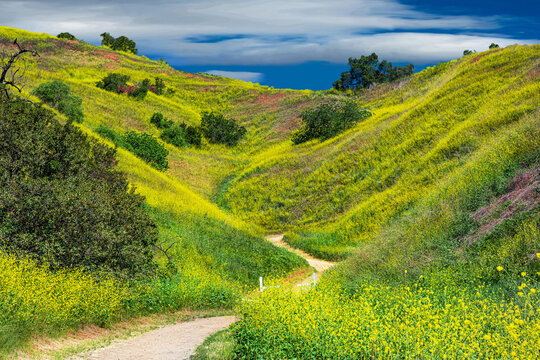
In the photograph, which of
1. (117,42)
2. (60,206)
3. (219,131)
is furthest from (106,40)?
(60,206)

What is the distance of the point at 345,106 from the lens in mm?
49156

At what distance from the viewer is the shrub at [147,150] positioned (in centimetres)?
3499

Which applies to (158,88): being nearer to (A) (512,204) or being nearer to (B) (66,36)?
(B) (66,36)

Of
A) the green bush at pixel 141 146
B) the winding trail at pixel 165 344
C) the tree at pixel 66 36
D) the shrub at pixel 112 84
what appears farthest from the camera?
the tree at pixel 66 36

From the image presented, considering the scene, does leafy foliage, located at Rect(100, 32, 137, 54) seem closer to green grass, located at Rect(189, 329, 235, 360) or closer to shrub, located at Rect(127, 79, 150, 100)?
shrub, located at Rect(127, 79, 150, 100)

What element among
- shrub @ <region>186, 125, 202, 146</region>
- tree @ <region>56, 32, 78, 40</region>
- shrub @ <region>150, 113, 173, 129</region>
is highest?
tree @ <region>56, 32, 78, 40</region>

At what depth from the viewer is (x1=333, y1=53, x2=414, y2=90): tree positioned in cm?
8606

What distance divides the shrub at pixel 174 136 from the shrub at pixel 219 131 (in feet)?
21.2

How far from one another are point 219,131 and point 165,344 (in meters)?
49.5

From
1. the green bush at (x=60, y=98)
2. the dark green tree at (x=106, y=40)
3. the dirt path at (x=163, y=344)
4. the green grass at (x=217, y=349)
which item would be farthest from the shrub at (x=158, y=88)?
the green grass at (x=217, y=349)

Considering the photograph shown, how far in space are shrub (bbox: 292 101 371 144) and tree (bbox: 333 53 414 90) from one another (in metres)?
39.5

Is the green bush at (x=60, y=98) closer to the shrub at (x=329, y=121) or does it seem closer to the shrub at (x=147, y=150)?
the shrub at (x=147, y=150)

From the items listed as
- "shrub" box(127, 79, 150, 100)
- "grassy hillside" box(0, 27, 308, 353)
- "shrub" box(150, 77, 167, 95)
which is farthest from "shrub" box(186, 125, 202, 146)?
"shrub" box(150, 77, 167, 95)

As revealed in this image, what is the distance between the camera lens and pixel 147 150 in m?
36.2
